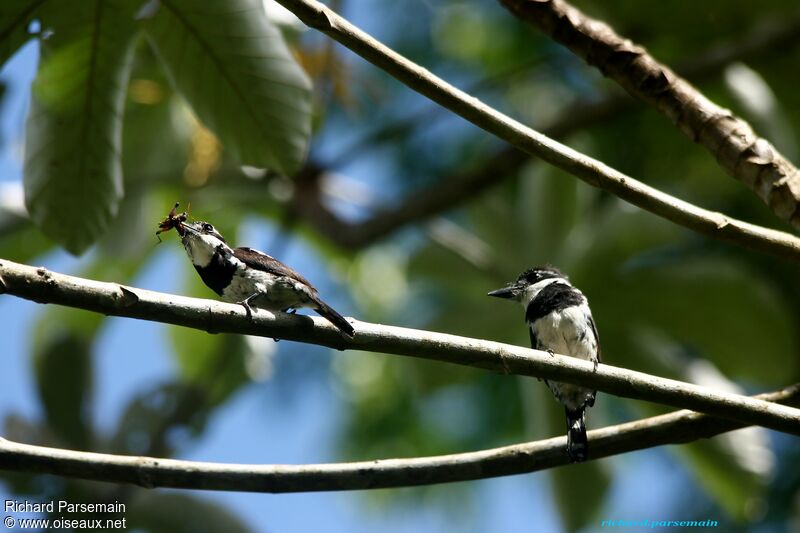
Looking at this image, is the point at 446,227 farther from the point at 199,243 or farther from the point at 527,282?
the point at 199,243

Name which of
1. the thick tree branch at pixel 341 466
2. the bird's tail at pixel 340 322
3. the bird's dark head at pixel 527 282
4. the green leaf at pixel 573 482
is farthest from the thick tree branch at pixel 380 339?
the green leaf at pixel 573 482

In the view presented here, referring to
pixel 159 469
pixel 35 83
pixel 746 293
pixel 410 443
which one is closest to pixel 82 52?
pixel 35 83

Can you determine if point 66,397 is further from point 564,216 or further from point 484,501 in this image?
point 484,501

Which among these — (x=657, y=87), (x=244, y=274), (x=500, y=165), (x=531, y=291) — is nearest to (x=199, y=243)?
(x=244, y=274)

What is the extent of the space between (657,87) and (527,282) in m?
1.63

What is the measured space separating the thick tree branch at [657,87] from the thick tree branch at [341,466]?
2.96 ft

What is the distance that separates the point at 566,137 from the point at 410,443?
3350mm

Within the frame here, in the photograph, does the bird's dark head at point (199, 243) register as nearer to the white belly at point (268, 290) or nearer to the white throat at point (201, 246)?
the white throat at point (201, 246)

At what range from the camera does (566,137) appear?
5.51 metres

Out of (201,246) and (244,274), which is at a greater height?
(201,246)

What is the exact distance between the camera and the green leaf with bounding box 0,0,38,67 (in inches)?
132

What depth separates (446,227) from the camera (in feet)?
20.3

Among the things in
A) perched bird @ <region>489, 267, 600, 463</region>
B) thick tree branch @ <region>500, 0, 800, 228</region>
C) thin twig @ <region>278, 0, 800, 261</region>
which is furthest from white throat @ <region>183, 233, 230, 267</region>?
perched bird @ <region>489, 267, 600, 463</region>

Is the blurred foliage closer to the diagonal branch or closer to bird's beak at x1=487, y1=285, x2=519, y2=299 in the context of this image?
the diagonal branch
